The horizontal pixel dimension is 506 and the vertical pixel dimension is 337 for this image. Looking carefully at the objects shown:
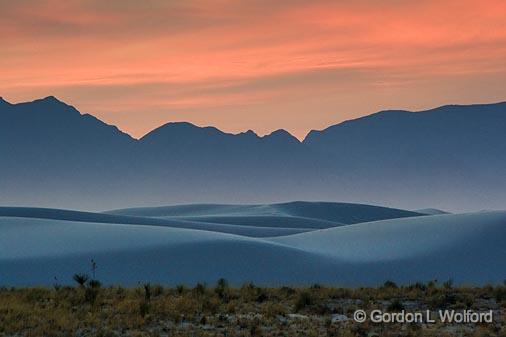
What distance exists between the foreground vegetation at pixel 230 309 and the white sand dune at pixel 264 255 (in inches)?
1076

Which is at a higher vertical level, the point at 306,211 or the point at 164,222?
the point at 306,211

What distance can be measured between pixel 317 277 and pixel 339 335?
1531 inches

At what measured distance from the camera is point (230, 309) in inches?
1093

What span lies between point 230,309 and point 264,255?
3956 cm

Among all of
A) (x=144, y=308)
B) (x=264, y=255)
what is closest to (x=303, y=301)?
(x=144, y=308)

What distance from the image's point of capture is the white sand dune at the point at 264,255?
2467 inches

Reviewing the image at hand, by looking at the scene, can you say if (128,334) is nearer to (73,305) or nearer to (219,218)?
(73,305)

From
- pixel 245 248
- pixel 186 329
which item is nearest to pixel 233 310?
pixel 186 329

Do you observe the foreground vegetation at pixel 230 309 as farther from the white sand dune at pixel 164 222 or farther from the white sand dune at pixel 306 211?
the white sand dune at pixel 306 211

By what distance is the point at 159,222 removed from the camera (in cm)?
10731

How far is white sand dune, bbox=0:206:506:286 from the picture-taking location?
62.7 metres

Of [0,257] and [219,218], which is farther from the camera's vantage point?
[219,218]

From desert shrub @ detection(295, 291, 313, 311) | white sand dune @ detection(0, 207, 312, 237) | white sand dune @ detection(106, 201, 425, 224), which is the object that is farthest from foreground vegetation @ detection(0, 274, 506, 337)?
white sand dune @ detection(106, 201, 425, 224)

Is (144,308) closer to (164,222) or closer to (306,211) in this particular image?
(164,222)
